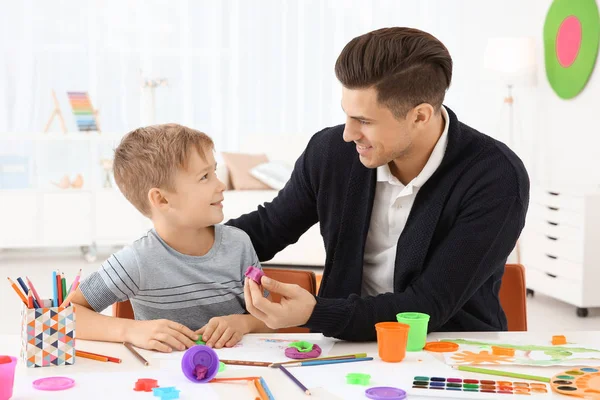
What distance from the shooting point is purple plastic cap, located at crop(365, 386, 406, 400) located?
3.79ft

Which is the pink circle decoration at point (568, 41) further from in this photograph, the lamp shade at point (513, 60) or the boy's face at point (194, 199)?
the boy's face at point (194, 199)

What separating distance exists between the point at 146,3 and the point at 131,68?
53 cm

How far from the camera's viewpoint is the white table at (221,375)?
119 cm

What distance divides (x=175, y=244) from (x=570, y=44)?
4.12m

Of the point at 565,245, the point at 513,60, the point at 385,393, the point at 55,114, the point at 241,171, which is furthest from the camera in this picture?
the point at 55,114

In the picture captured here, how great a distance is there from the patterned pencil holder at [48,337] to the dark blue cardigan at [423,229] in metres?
0.42

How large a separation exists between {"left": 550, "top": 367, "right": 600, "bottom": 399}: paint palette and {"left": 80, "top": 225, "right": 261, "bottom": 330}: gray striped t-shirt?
735 mm

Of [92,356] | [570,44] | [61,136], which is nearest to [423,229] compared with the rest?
[92,356]

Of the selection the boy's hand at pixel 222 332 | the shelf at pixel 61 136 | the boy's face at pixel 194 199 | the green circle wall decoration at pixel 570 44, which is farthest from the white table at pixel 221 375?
the shelf at pixel 61 136

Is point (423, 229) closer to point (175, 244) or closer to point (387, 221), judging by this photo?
point (387, 221)

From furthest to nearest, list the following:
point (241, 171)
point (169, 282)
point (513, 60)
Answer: point (241, 171), point (513, 60), point (169, 282)

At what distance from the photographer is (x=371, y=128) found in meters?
1.75

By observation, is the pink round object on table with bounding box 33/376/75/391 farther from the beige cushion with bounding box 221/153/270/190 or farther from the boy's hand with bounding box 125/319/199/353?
the beige cushion with bounding box 221/153/270/190

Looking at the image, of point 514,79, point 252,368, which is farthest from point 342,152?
point 514,79
